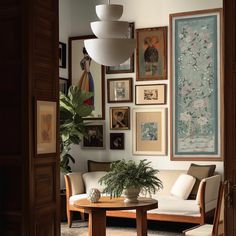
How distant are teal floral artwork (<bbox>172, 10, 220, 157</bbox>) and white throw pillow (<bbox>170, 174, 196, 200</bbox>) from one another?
25.2 inches

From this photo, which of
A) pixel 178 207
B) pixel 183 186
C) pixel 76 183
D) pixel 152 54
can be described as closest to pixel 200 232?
pixel 178 207

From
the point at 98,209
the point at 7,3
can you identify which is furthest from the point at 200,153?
the point at 7,3

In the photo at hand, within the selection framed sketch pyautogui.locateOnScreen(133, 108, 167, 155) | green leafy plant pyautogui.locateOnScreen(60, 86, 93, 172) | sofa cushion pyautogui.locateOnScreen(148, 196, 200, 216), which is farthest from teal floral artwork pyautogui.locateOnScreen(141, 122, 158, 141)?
sofa cushion pyautogui.locateOnScreen(148, 196, 200, 216)

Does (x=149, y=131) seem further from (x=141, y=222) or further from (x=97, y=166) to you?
(x=141, y=222)

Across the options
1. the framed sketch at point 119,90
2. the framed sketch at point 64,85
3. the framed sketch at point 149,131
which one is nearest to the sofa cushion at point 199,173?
the framed sketch at point 149,131

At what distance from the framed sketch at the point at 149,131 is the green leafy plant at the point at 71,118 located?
848mm

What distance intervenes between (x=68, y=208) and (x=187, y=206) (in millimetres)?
1925

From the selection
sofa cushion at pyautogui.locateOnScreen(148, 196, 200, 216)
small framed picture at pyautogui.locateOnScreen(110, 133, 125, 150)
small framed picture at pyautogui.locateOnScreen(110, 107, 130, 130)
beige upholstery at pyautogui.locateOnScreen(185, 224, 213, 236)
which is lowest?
sofa cushion at pyautogui.locateOnScreen(148, 196, 200, 216)

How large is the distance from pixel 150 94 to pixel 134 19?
4.31 feet

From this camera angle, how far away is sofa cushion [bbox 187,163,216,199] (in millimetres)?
7734

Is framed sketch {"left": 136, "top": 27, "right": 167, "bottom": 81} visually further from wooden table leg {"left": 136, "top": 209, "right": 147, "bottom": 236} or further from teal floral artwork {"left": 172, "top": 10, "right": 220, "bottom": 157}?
wooden table leg {"left": 136, "top": 209, "right": 147, "bottom": 236}

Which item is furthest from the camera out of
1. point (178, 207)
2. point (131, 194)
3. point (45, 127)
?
point (178, 207)

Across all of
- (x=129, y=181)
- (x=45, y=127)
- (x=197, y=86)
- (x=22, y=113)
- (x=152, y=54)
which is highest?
(x=152, y=54)

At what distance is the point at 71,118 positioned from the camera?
28.0 ft
